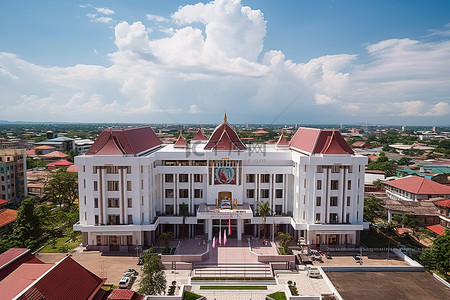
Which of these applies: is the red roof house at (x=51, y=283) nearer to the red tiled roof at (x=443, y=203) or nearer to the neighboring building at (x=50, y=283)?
the neighboring building at (x=50, y=283)

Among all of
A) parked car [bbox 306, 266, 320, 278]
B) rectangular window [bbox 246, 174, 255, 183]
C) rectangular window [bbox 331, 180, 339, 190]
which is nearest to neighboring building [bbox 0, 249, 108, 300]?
parked car [bbox 306, 266, 320, 278]

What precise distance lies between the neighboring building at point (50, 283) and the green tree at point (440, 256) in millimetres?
25824

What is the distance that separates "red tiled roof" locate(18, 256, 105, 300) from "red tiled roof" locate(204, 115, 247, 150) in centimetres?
2080

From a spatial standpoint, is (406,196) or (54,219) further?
(406,196)

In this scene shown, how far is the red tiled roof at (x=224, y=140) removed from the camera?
115 ft

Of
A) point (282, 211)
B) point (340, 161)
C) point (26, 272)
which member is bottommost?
point (282, 211)

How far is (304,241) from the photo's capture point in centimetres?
3259

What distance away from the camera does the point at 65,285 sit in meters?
14.8

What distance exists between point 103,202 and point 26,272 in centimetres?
1651

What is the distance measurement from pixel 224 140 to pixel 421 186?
→ 103 feet

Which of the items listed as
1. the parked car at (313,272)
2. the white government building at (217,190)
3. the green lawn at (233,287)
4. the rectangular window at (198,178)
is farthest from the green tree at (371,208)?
the rectangular window at (198,178)

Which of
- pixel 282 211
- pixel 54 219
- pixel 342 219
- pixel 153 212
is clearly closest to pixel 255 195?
pixel 282 211

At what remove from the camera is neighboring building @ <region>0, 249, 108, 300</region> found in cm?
1345

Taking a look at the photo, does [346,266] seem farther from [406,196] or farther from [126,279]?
[406,196]
